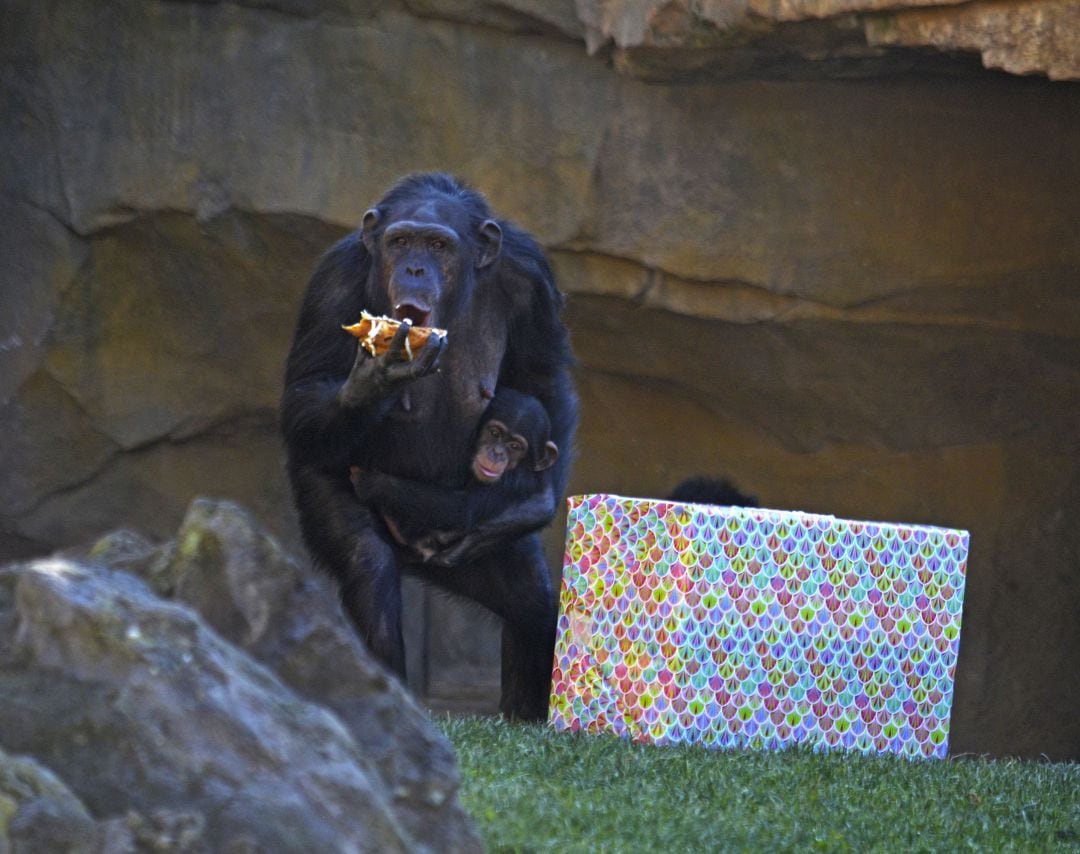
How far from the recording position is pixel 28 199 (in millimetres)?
7008

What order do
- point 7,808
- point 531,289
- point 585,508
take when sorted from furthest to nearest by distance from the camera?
1. point 531,289
2. point 585,508
3. point 7,808

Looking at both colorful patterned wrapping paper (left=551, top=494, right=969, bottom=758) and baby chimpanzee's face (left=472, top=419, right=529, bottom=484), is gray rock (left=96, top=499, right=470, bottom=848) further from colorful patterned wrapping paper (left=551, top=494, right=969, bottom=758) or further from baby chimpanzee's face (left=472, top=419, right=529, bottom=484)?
baby chimpanzee's face (left=472, top=419, right=529, bottom=484)

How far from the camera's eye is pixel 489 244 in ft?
16.8

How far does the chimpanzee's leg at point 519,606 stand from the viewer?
16.7 ft

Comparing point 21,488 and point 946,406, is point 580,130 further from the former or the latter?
point 21,488

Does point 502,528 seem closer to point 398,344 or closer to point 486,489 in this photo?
point 486,489

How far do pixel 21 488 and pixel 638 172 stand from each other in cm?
286

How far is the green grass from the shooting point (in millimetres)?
3148

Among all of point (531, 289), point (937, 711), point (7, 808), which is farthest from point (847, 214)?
point (7, 808)

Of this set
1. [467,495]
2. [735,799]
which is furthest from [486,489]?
[735,799]

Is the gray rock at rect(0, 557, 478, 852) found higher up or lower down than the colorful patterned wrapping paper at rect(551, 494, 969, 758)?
higher up

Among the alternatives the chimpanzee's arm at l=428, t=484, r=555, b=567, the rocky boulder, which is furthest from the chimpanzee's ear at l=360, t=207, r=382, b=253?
the rocky boulder

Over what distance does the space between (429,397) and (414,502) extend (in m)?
0.33

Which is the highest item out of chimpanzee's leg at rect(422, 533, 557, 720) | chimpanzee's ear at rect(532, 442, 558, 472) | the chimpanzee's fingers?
the chimpanzee's fingers
